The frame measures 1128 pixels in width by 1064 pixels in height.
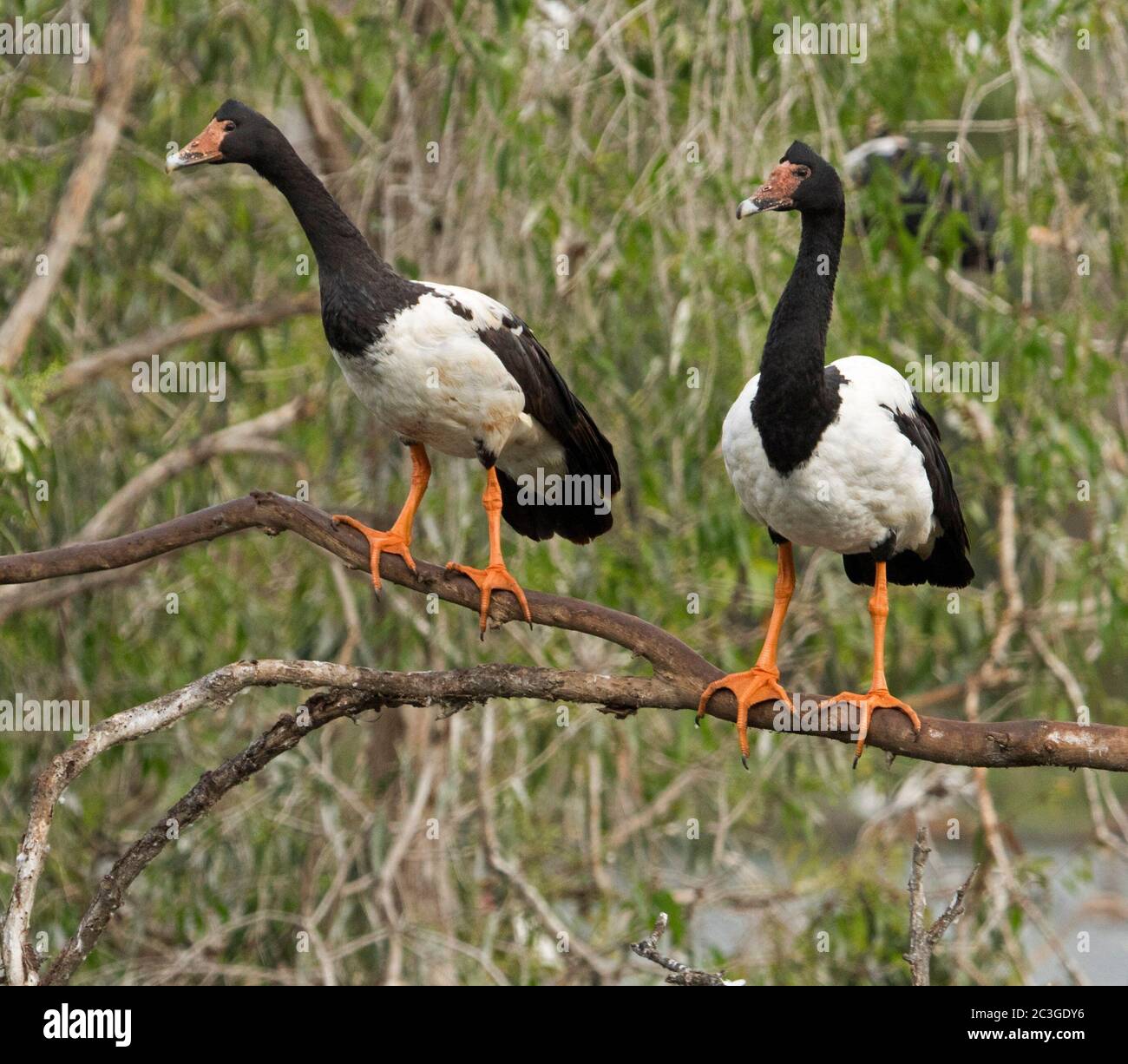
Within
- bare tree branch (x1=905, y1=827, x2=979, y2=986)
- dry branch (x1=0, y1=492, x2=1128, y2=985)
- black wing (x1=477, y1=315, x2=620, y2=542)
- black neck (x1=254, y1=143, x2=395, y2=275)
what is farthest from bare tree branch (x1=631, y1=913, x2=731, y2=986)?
black neck (x1=254, y1=143, x2=395, y2=275)

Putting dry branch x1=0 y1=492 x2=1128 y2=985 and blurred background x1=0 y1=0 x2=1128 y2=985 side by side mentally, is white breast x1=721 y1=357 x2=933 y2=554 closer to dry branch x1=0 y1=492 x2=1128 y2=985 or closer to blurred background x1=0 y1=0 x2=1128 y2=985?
dry branch x1=0 y1=492 x2=1128 y2=985

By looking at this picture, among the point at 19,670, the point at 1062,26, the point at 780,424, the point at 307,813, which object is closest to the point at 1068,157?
the point at 1062,26

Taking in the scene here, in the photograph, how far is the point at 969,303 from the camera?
17.5 ft

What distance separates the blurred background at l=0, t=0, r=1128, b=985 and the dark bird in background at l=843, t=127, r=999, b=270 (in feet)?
0.11

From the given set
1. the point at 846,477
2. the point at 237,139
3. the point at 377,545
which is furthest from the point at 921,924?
the point at 237,139

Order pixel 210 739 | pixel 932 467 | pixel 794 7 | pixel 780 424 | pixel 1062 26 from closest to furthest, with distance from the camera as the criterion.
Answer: pixel 780 424 → pixel 932 467 → pixel 794 7 → pixel 1062 26 → pixel 210 739

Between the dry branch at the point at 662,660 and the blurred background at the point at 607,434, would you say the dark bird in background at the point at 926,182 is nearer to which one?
the blurred background at the point at 607,434

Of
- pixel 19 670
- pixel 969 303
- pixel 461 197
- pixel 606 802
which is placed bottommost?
pixel 606 802

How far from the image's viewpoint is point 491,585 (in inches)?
143

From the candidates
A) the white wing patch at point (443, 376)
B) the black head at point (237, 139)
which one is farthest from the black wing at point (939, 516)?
the black head at point (237, 139)

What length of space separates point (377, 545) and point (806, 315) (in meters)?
1.10

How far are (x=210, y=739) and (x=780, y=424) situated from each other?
136 inches

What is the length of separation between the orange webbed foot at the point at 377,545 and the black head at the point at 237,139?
93 centimetres

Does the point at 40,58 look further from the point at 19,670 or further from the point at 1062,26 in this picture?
the point at 1062,26
